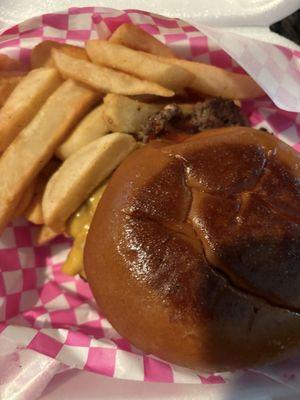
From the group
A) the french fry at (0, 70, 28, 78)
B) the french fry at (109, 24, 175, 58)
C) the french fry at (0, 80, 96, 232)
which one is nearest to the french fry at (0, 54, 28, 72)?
the french fry at (0, 70, 28, 78)

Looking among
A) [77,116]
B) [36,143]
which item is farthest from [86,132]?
[36,143]

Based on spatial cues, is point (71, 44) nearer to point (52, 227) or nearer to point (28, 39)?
point (28, 39)

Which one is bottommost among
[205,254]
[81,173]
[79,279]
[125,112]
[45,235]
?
[79,279]

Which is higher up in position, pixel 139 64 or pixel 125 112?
pixel 139 64

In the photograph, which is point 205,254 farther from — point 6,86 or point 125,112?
point 6,86

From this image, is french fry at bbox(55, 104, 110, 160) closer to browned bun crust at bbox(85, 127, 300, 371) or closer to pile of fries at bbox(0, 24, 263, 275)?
pile of fries at bbox(0, 24, 263, 275)

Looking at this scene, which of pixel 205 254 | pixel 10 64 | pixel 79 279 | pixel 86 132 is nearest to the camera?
pixel 205 254

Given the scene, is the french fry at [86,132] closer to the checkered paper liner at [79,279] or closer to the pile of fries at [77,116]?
the pile of fries at [77,116]
